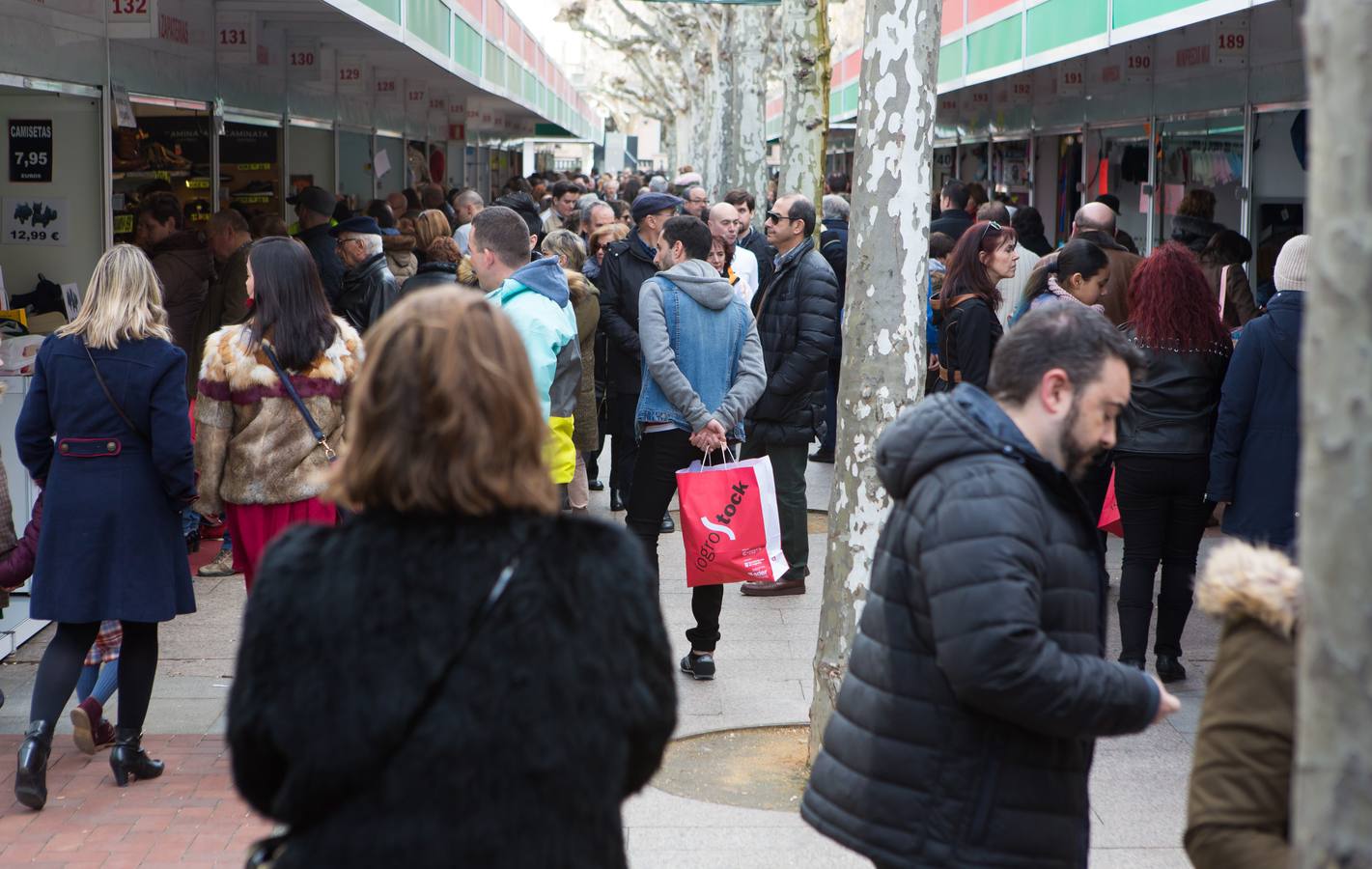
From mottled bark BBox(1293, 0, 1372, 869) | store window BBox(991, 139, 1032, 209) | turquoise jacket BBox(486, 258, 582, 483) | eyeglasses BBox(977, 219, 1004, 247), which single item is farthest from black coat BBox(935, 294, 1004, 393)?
store window BBox(991, 139, 1032, 209)

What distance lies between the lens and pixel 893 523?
9.49 feet

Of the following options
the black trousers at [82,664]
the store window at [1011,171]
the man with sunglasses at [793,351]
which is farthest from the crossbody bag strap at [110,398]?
the store window at [1011,171]

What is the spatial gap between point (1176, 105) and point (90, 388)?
34.1ft

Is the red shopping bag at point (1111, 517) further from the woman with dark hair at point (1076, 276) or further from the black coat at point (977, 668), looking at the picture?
the black coat at point (977, 668)

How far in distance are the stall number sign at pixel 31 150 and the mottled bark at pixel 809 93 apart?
6.32 meters

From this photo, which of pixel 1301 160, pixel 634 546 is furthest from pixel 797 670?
pixel 1301 160

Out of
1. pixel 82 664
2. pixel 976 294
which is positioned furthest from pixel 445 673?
pixel 976 294

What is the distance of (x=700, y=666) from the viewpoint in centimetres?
659

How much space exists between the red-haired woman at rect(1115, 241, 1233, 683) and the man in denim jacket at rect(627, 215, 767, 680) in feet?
5.13

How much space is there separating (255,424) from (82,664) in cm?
104

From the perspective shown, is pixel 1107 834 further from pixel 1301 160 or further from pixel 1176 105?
pixel 1176 105

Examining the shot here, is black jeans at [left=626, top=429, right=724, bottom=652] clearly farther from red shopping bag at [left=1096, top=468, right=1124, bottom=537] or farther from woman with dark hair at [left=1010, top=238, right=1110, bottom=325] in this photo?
red shopping bag at [left=1096, top=468, right=1124, bottom=537]

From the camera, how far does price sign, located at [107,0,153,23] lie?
887 cm

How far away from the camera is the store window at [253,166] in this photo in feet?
47.5
